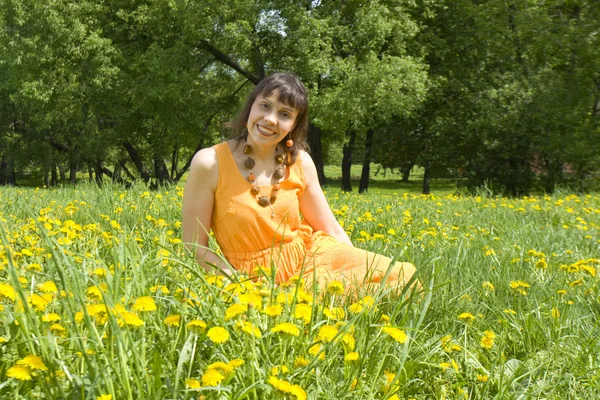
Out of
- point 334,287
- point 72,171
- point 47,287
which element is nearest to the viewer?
point 47,287

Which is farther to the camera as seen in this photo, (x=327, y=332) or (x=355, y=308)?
(x=355, y=308)

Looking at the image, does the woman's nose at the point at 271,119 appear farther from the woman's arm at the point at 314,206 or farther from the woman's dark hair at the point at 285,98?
the woman's arm at the point at 314,206

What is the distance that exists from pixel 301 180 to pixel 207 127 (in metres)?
18.3

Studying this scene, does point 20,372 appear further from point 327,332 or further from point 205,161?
point 205,161

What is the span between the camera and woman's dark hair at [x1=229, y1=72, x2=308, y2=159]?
3004 mm

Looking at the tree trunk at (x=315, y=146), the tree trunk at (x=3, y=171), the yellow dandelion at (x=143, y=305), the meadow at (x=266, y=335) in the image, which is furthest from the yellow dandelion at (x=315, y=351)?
the tree trunk at (x=3, y=171)

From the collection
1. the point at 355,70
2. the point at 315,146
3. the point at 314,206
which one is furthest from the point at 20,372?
the point at 315,146

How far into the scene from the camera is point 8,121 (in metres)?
27.6

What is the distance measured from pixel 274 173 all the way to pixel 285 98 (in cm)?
43

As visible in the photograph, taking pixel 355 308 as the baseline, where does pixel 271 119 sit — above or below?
above

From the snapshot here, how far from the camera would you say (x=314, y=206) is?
3.38 meters

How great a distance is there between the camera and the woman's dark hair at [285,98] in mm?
3004

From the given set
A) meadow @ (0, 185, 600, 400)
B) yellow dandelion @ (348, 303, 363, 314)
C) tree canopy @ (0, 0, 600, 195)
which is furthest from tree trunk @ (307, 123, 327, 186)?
yellow dandelion @ (348, 303, 363, 314)

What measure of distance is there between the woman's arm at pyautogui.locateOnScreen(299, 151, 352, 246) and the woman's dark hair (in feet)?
0.44
